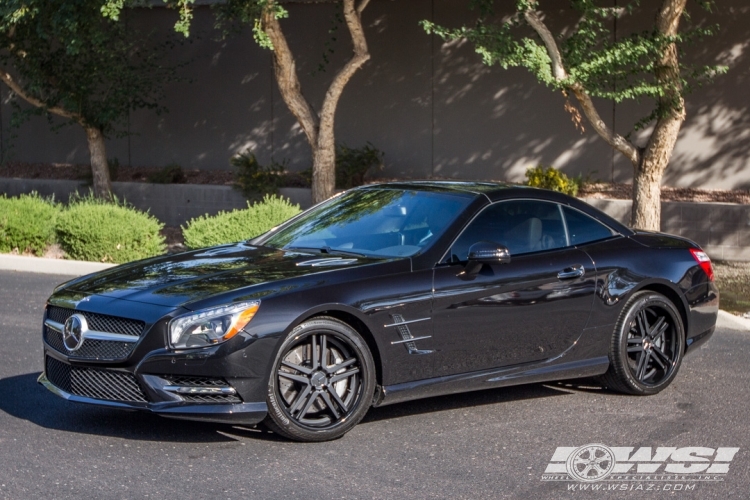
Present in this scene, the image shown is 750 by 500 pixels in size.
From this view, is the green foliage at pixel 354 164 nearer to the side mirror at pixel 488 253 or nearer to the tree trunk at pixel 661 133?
the tree trunk at pixel 661 133

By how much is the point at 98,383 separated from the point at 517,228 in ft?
9.48

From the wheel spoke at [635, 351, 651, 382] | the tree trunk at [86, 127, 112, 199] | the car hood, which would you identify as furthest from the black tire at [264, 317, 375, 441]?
the tree trunk at [86, 127, 112, 199]

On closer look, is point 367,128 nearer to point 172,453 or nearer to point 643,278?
point 643,278

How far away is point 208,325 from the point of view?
5758mm

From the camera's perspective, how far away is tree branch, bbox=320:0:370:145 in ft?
49.6

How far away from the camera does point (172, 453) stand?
5828 mm

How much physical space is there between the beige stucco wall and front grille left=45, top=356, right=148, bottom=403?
40.3 ft

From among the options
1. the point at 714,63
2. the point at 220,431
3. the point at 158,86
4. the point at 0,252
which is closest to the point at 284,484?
the point at 220,431

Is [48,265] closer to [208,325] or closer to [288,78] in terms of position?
[288,78]

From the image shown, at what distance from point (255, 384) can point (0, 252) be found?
33.8 feet

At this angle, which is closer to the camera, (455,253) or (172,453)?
(172,453)

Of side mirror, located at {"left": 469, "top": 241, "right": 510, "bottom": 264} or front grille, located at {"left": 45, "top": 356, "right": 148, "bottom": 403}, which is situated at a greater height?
side mirror, located at {"left": 469, "top": 241, "right": 510, "bottom": 264}

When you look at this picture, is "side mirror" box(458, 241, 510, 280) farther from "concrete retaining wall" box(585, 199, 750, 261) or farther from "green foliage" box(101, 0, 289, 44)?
"concrete retaining wall" box(585, 199, 750, 261)

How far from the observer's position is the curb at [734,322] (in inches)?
393
